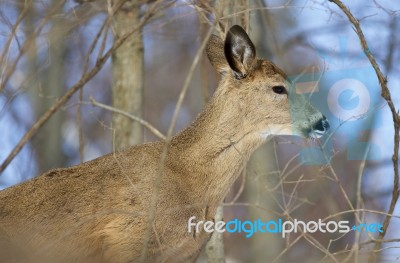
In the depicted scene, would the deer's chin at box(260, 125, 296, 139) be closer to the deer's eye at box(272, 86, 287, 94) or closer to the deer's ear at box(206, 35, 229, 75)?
the deer's eye at box(272, 86, 287, 94)

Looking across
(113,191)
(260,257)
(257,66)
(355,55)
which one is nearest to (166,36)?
(260,257)

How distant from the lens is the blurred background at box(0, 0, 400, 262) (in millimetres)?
7473

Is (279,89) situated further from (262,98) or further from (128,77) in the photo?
(128,77)

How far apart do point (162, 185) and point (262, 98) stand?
1297 millimetres

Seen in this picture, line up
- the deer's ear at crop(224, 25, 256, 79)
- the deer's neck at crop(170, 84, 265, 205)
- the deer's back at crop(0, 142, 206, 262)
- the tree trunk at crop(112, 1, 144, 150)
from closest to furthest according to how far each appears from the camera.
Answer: the deer's back at crop(0, 142, 206, 262) < the deer's neck at crop(170, 84, 265, 205) < the deer's ear at crop(224, 25, 256, 79) < the tree trunk at crop(112, 1, 144, 150)

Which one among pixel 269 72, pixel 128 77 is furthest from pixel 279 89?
pixel 128 77

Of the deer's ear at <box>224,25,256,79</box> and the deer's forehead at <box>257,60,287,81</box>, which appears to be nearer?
the deer's ear at <box>224,25,256,79</box>

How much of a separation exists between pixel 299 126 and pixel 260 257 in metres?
3.80

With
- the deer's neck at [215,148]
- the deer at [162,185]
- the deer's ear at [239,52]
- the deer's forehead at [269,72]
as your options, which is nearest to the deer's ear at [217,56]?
the deer at [162,185]

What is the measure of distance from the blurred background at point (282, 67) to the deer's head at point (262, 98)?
0.19 metres

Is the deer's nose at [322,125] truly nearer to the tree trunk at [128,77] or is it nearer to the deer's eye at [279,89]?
the deer's eye at [279,89]

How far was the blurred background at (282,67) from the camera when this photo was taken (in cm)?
747

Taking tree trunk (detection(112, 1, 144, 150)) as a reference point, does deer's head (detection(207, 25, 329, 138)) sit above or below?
below

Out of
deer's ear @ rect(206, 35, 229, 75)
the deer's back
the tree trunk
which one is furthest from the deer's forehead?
the tree trunk
